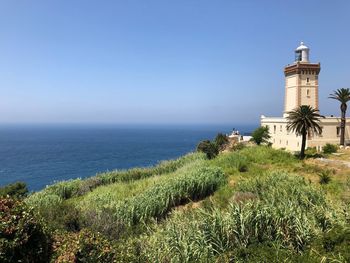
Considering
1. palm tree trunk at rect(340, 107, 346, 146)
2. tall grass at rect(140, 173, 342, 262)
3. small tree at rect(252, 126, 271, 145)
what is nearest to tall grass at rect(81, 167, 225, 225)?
tall grass at rect(140, 173, 342, 262)

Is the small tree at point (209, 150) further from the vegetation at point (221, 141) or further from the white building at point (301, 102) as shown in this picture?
the white building at point (301, 102)

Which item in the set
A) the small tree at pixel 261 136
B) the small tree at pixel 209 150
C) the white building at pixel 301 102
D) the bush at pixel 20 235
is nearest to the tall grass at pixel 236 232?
the bush at pixel 20 235

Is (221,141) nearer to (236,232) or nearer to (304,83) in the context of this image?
(304,83)

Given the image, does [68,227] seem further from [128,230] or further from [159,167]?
[159,167]

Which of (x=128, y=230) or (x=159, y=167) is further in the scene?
(x=159, y=167)

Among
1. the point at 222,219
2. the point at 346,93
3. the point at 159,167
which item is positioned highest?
the point at 346,93

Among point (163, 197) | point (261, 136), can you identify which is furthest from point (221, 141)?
point (163, 197)

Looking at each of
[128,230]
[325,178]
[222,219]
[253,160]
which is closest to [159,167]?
[253,160]

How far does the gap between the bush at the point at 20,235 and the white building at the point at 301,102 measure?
108 ft

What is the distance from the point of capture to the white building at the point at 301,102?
35938mm

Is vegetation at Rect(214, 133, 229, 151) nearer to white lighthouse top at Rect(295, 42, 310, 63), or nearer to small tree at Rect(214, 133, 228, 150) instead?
small tree at Rect(214, 133, 228, 150)

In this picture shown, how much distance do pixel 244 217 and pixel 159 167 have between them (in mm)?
20743

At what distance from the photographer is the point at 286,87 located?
135 ft

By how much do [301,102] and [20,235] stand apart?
37.3 m
